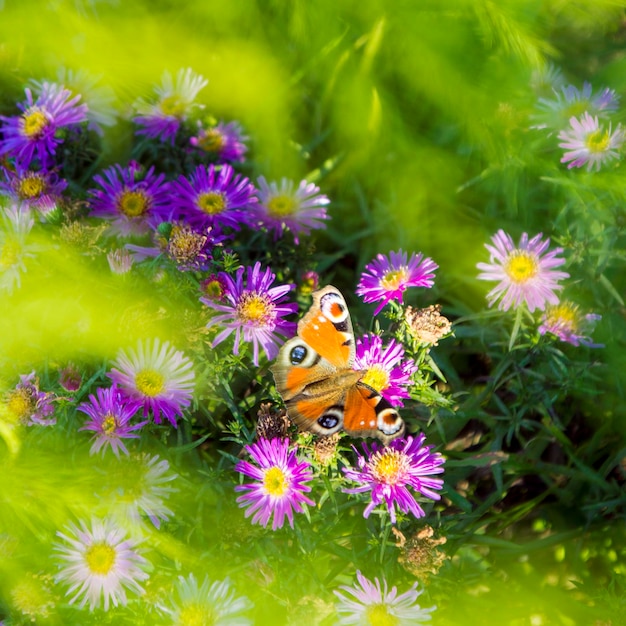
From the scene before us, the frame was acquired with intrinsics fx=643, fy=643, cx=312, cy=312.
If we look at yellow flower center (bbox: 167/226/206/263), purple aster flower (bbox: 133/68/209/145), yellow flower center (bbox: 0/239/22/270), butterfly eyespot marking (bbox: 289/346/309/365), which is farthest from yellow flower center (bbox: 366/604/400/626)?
purple aster flower (bbox: 133/68/209/145)

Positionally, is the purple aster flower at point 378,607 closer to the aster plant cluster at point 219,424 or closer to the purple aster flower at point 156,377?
the aster plant cluster at point 219,424

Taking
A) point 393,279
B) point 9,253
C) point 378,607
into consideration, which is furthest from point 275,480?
point 9,253

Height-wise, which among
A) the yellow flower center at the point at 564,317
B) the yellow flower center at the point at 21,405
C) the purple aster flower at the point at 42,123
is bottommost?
the yellow flower center at the point at 21,405

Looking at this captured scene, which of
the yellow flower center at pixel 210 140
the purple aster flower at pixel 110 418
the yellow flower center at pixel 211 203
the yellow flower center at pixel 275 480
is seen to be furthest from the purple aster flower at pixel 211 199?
the yellow flower center at pixel 275 480

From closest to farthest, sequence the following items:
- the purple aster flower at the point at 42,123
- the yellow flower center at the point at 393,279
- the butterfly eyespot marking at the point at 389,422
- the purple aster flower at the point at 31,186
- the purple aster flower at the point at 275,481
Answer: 1. the butterfly eyespot marking at the point at 389,422
2. the purple aster flower at the point at 275,481
3. the yellow flower center at the point at 393,279
4. the purple aster flower at the point at 31,186
5. the purple aster flower at the point at 42,123

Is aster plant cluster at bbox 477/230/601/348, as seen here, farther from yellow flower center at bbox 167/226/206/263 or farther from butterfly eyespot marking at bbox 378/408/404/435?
yellow flower center at bbox 167/226/206/263

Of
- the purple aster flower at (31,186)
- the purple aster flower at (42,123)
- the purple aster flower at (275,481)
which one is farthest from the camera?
the purple aster flower at (42,123)
